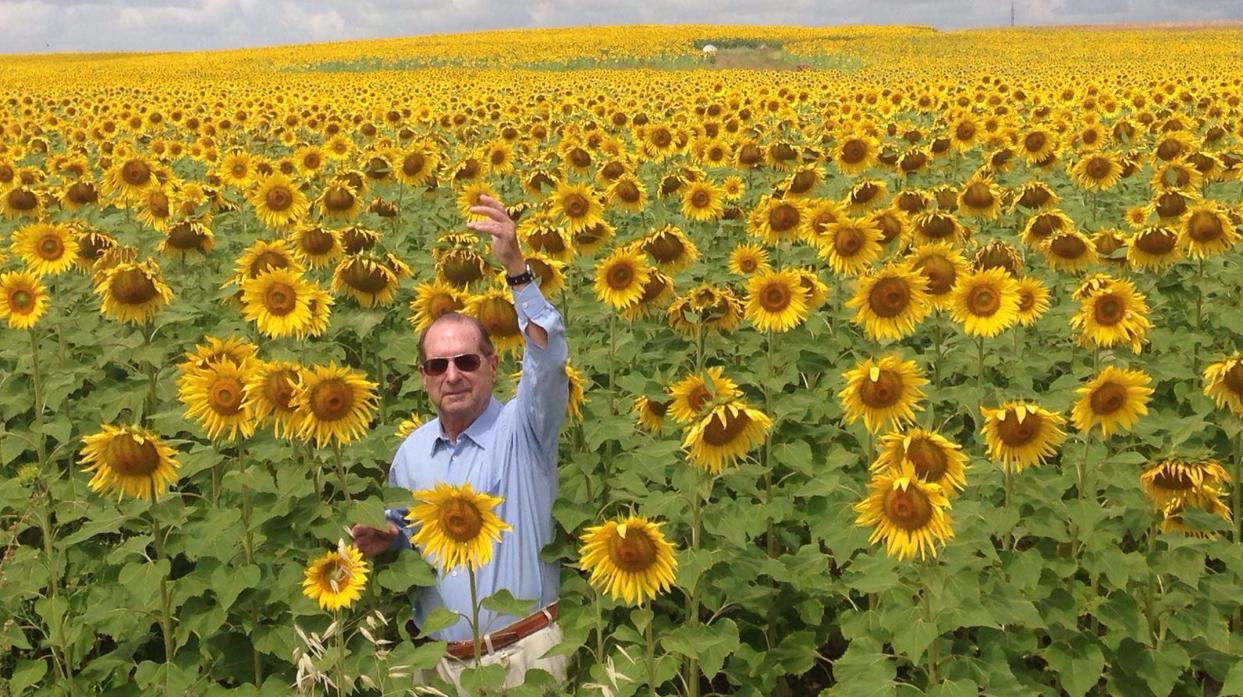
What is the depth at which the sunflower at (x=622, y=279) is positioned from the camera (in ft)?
16.4

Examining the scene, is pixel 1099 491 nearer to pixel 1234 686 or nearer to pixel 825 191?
pixel 1234 686

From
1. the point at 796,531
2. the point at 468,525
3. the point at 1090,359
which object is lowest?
the point at 796,531

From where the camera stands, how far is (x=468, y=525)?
315 cm

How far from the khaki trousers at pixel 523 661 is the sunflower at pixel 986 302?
230 cm

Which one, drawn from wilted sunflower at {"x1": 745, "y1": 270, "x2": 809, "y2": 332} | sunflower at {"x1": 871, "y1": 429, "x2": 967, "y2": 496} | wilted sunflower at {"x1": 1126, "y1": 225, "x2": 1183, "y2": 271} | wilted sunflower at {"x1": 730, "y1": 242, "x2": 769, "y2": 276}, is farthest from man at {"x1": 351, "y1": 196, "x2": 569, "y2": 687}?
wilted sunflower at {"x1": 1126, "y1": 225, "x2": 1183, "y2": 271}

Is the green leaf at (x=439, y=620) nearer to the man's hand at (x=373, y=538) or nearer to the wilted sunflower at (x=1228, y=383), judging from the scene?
the man's hand at (x=373, y=538)

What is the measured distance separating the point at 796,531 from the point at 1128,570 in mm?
1427

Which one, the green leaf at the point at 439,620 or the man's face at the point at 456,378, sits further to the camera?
the man's face at the point at 456,378

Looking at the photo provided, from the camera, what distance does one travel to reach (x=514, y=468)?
12.6 ft

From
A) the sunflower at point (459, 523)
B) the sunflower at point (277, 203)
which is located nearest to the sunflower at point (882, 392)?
the sunflower at point (459, 523)

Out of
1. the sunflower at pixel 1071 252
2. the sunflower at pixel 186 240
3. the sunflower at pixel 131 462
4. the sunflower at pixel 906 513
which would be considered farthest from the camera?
the sunflower at pixel 186 240

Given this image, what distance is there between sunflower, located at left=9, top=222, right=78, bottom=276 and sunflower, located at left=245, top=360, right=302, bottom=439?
10.9 feet

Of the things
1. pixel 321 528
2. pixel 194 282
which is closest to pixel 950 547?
pixel 321 528

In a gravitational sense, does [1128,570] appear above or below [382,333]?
below
